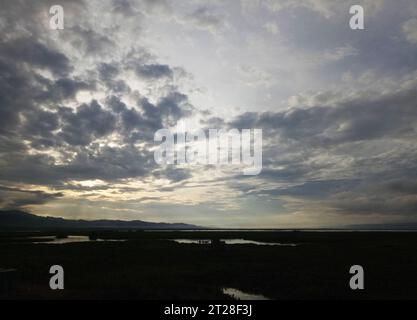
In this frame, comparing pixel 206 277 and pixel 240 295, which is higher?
pixel 240 295

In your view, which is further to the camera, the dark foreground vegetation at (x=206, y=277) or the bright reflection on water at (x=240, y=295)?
the dark foreground vegetation at (x=206, y=277)

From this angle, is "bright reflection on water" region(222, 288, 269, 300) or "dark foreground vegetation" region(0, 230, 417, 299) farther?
"dark foreground vegetation" region(0, 230, 417, 299)

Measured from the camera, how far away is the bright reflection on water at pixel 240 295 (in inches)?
906

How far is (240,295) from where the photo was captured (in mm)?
23859

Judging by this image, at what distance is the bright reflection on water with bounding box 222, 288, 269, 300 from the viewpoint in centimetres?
2302

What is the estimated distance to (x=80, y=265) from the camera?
35.8m

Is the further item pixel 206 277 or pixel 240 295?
pixel 206 277
